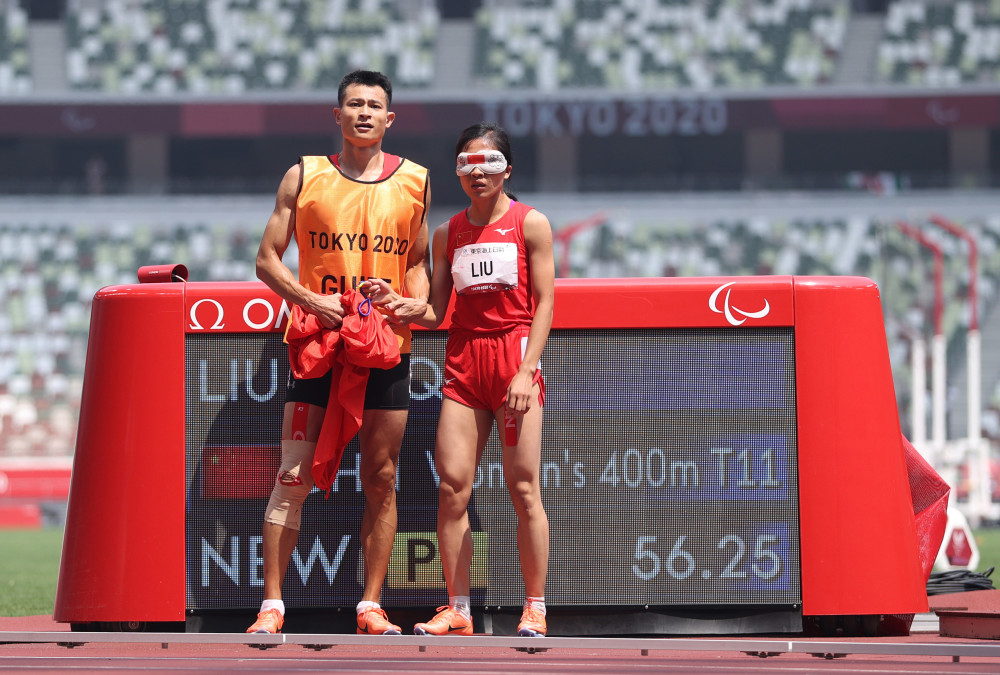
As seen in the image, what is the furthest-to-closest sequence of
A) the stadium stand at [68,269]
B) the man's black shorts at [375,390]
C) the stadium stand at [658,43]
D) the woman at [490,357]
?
the stadium stand at [658,43] < the stadium stand at [68,269] < the man's black shorts at [375,390] < the woman at [490,357]

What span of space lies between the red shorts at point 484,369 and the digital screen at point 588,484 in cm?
19

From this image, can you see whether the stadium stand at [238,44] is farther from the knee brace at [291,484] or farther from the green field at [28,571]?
the knee brace at [291,484]

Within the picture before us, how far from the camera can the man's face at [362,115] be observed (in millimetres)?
4340

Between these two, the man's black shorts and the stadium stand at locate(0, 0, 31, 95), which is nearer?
the man's black shorts

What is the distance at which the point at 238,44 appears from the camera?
3158 centimetres

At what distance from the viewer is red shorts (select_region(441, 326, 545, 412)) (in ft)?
13.8

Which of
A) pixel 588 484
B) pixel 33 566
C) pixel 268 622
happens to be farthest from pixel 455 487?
pixel 33 566

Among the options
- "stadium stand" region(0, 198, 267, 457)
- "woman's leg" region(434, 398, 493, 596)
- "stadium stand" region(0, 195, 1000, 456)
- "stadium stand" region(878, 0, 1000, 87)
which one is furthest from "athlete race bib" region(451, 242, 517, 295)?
"stadium stand" region(878, 0, 1000, 87)

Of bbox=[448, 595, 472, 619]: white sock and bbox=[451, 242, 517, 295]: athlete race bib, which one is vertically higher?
bbox=[451, 242, 517, 295]: athlete race bib

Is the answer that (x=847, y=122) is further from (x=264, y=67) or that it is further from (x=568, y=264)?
(x=264, y=67)

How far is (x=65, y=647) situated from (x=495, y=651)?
1.24 m

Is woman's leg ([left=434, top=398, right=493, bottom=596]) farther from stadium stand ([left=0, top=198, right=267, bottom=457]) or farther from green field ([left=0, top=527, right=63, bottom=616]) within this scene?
stadium stand ([left=0, top=198, right=267, bottom=457])

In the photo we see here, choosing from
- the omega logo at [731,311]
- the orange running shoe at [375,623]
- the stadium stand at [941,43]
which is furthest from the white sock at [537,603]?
the stadium stand at [941,43]

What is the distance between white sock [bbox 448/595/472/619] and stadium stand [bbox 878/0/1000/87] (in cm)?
2905
